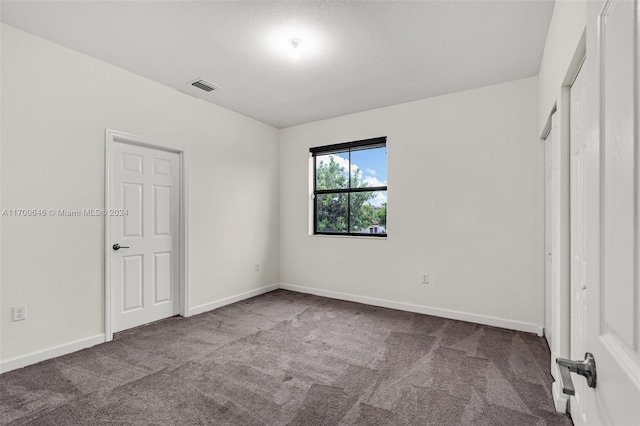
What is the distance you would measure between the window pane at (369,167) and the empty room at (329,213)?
0.08 meters

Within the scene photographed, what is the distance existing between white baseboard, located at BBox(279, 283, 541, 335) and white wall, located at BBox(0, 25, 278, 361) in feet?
5.57

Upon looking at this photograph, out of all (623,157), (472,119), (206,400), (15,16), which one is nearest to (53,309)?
(206,400)

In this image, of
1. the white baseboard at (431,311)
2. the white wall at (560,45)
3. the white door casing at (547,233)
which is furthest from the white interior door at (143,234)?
the white door casing at (547,233)

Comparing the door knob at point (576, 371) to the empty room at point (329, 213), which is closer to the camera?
the door knob at point (576, 371)

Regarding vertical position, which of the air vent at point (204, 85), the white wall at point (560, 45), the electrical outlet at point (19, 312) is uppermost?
the air vent at point (204, 85)

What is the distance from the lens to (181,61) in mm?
2951

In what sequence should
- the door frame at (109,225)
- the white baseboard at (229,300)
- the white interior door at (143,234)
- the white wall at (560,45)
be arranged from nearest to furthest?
the white wall at (560,45) < the door frame at (109,225) < the white interior door at (143,234) < the white baseboard at (229,300)

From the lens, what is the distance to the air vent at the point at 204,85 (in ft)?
11.1

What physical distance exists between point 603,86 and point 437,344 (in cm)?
280

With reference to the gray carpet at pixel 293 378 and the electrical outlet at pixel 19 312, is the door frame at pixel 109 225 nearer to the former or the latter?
the gray carpet at pixel 293 378

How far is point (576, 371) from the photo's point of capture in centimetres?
67

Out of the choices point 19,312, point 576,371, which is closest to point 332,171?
point 19,312

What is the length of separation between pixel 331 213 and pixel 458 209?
73.1 inches

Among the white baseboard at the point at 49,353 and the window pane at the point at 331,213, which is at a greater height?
the window pane at the point at 331,213
